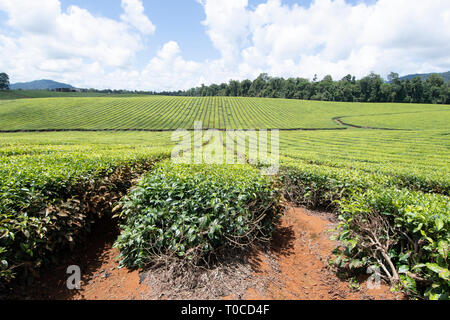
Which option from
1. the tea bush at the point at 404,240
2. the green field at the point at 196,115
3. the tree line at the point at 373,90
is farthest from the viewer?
the tree line at the point at 373,90

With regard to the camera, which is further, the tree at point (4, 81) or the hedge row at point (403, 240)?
the tree at point (4, 81)

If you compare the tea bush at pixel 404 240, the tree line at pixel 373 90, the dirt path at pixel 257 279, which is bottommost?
the dirt path at pixel 257 279

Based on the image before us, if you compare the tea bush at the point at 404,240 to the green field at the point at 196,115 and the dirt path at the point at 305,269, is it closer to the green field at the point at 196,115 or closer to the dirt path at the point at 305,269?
the dirt path at the point at 305,269

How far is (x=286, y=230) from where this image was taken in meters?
5.18

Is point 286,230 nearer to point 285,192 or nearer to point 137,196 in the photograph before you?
point 285,192

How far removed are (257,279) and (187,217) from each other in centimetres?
152

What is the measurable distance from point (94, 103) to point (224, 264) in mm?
70979

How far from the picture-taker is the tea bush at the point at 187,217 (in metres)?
3.38

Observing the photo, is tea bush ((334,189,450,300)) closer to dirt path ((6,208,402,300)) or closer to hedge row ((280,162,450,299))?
hedge row ((280,162,450,299))

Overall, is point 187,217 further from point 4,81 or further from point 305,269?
point 4,81

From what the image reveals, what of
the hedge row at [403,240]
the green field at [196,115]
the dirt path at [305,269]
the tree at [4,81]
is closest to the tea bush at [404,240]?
the hedge row at [403,240]

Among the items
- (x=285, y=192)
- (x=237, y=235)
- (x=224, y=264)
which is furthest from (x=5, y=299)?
(x=285, y=192)

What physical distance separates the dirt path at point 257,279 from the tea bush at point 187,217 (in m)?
0.40

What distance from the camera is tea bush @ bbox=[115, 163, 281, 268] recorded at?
338 cm
